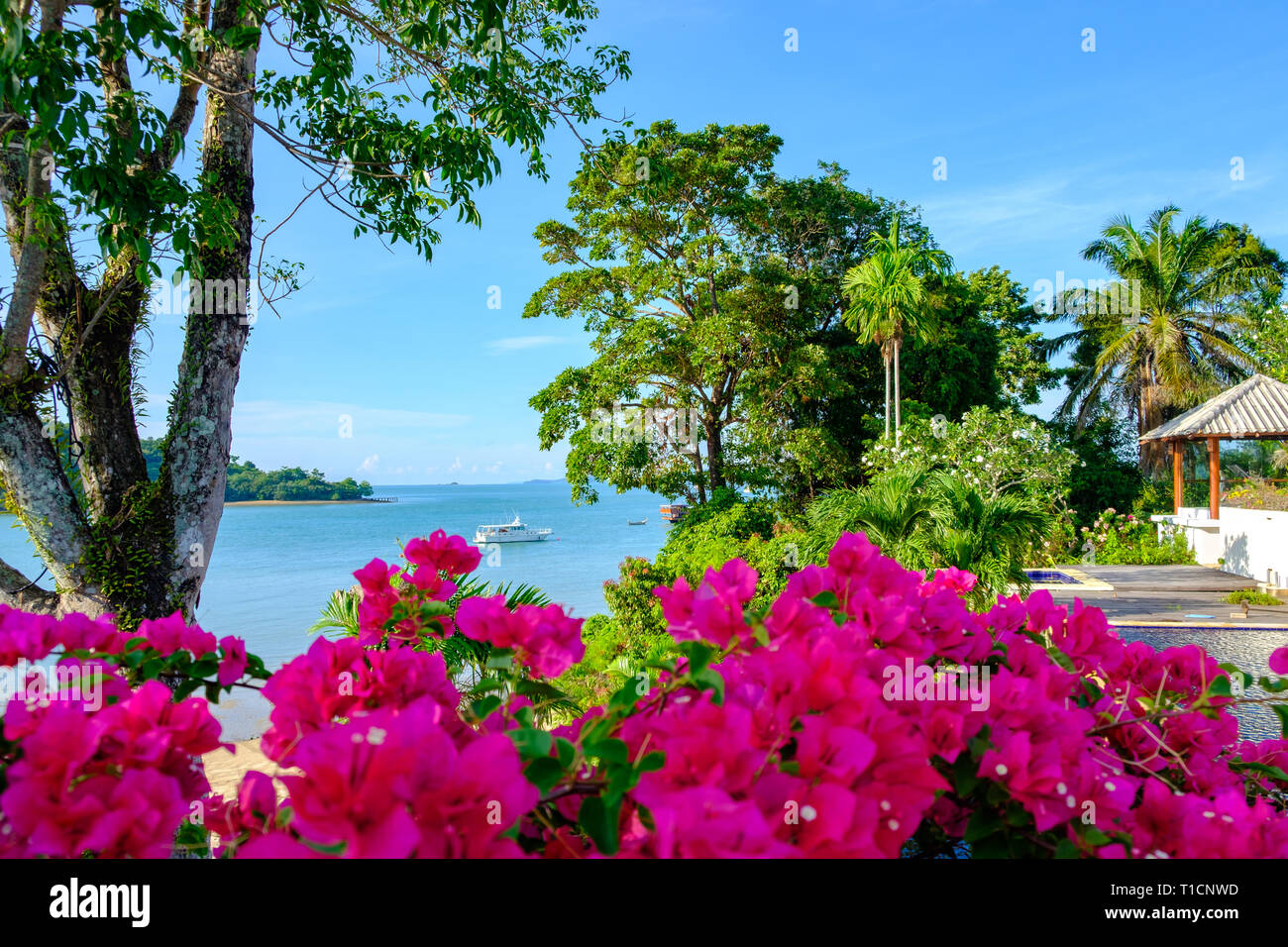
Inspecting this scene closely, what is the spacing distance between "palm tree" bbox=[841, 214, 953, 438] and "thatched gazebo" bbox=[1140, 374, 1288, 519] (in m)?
4.42

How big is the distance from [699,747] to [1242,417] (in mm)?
14537

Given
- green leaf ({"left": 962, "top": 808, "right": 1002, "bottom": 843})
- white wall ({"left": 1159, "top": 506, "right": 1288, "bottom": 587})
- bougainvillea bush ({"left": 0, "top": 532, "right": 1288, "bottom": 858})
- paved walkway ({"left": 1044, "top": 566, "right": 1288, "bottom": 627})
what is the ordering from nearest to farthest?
bougainvillea bush ({"left": 0, "top": 532, "right": 1288, "bottom": 858})
green leaf ({"left": 962, "top": 808, "right": 1002, "bottom": 843})
paved walkway ({"left": 1044, "top": 566, "right": 1288, "bottom": 627})
white wall ({"left": 1159, "top": 506, "right": 1288, "bottom": 587})

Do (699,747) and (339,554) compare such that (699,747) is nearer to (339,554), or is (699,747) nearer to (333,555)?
(333,555)

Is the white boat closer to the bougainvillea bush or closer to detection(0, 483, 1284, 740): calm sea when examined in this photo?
detection(0, 483, 1284, 740): calm sea

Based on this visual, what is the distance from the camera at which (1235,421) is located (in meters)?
11.4

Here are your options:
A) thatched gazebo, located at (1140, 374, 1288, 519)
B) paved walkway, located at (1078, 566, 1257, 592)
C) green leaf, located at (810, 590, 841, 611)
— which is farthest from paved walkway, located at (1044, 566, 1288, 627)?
green leaf, located at (810, 590, 841, 611)

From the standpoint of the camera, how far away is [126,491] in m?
3.36

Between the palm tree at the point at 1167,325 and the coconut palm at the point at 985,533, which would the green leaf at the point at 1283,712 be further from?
the palm tree at the point at 1167,325

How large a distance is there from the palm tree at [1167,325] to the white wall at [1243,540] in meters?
5.76

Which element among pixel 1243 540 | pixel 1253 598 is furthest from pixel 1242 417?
pixel 1253 598

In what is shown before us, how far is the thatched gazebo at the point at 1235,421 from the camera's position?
11125mm

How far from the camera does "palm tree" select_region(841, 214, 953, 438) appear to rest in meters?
13.4
